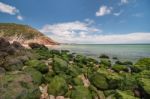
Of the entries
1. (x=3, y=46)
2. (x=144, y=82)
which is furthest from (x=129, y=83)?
(x=3, y=46)

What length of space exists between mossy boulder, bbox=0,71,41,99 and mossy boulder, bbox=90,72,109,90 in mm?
3408

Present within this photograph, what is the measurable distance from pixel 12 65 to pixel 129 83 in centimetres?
667

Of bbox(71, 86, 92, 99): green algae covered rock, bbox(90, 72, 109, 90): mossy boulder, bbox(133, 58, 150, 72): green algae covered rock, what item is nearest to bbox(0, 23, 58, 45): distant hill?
bbox(133, 58, 150, 72): green algae covered rock

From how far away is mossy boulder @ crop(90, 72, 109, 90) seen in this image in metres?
8.80

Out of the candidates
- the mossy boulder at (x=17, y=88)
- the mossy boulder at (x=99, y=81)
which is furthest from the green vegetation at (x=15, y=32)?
the mossy boulder at (x=17, y=88)

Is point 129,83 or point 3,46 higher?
point 3,46

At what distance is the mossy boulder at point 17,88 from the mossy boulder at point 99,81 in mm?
3408

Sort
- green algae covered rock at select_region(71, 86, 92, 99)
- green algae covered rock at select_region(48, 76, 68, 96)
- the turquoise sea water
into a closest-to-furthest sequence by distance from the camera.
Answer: green algae covered rock at select_region(71, 86, 92, 99), green algae covered rock at select_region(48, 76, 68, 96), the turquoise sea water

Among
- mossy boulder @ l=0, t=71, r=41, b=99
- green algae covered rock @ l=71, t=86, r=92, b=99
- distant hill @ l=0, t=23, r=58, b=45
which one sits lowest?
green algae covered rock @ l=71, t=86, r=92, b=99

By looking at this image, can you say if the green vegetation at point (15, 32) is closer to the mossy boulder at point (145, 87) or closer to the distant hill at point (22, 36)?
the distant hill at point (22, 36)

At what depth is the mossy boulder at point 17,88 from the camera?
5.70 metres

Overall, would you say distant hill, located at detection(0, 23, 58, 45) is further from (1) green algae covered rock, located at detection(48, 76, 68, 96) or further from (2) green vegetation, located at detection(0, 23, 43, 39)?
(1) green algae covered rock, located at detection(48, 76, 68, 96)

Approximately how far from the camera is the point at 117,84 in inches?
352

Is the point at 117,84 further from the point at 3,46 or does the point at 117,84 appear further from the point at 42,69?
the point at 3,46
